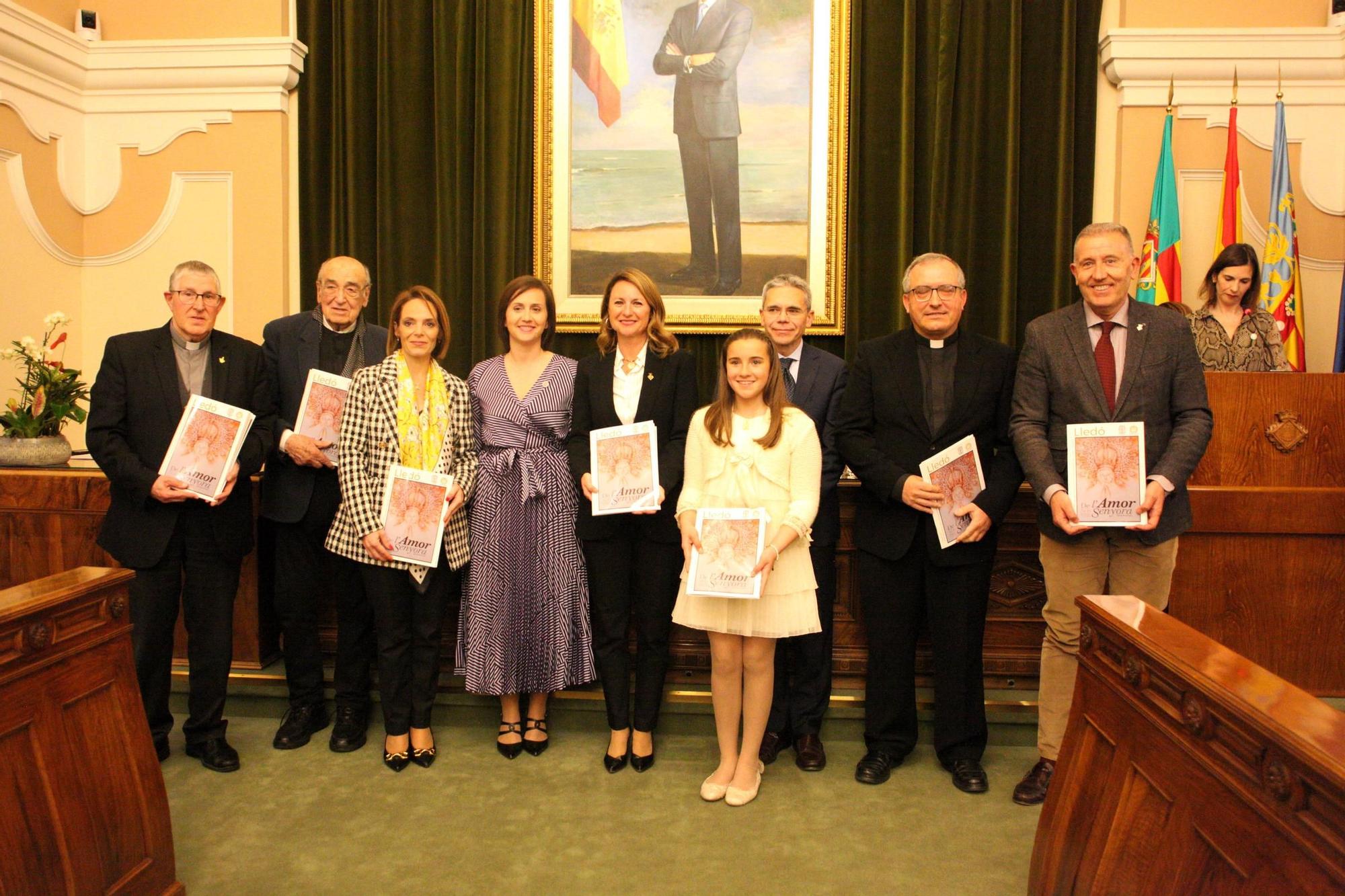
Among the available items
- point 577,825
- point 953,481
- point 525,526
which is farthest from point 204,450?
point 953,481

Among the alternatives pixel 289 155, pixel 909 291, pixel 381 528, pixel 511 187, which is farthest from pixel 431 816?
pixel 289 155

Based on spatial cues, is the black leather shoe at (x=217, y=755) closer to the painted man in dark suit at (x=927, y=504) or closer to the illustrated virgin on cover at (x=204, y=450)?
the illustrated virgin on cover at (x=204, y=450)

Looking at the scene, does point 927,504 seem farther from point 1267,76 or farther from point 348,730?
point 1267,76

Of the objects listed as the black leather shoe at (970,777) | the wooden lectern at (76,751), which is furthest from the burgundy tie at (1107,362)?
the wooden lectern at (76,751)

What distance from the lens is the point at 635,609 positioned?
10.7ft

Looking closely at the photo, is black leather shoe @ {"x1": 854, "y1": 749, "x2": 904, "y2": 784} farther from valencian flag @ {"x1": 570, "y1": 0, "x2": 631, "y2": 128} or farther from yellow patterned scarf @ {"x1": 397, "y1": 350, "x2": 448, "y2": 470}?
valencian flag @ {"x1": 570, "y1": 0, "x2": 631, "y2": 128}

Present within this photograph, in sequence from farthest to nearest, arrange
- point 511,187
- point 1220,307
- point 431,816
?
1. point 511,187
2. point 1220,307
3. point 431,816

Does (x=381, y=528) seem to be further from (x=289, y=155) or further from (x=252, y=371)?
(x=289, y=155)

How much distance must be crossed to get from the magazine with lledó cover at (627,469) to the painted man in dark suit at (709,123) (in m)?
2.23

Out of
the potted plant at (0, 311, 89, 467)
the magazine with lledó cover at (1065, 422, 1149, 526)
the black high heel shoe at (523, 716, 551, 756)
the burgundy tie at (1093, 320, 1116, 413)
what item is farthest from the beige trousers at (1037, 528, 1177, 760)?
the potted plant at (0, 311, 89, 467)

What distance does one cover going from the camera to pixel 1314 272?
4680 mm

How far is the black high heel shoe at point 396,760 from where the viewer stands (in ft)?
10.4

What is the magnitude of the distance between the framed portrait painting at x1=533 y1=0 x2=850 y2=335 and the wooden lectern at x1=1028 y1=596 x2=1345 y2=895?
3.11m

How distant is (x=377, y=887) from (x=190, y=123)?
14.5ft
